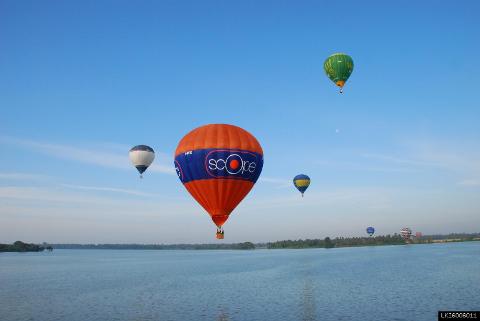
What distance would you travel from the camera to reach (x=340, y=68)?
51.5 metres

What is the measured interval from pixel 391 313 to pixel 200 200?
2021 centimetres

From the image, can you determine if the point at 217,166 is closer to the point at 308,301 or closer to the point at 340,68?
the point at 308,301

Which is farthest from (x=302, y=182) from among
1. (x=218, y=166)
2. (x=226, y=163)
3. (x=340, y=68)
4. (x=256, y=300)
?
(x=218, y=166)

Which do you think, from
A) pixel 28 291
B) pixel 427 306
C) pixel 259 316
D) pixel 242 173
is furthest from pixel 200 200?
pixel 28 291

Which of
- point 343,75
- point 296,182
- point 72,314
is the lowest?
Answer: point 72,314

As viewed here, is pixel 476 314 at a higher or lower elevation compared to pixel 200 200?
lower

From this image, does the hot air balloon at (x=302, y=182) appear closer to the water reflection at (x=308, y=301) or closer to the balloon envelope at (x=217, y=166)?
the water reflection at (x=308, y=301)

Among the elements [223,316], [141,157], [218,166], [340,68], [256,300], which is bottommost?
[223,316]

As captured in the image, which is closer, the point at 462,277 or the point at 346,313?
the point at 346,313

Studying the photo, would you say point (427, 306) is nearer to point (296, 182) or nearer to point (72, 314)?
point (72, 314)

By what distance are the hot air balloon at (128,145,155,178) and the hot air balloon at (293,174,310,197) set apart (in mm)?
36744

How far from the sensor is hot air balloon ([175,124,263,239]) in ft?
109

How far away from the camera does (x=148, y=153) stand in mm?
59156

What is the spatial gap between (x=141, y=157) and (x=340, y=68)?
2910 centimetres
